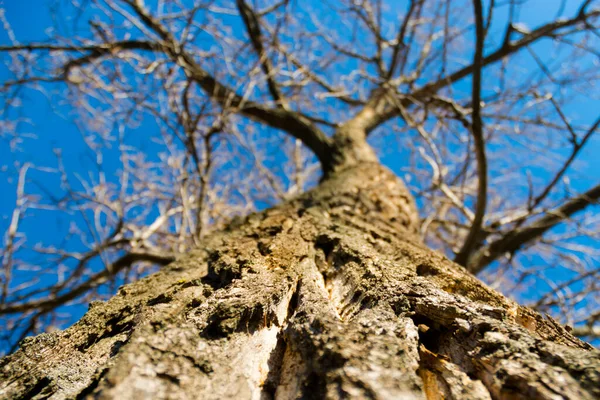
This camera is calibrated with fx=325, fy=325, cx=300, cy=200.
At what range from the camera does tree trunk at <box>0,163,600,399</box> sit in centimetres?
60

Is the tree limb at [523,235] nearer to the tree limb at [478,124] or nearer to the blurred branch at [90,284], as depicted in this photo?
the tree limb at [478,124]

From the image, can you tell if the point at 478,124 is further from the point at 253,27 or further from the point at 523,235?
the point at 253,27

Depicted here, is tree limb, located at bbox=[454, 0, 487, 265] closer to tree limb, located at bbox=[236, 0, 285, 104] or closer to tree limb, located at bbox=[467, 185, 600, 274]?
tree limb, located at bbox=[467, 185, 600, 274]

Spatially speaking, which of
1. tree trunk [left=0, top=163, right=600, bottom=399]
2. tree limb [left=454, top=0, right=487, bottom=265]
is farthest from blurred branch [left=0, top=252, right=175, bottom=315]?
tree limb [left=454, top=0, right=487, bottom=265]

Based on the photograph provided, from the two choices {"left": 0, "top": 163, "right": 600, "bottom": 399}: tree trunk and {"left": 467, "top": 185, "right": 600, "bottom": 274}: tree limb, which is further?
{"left": 467, "top": 185, "right": 600, "bottom": 274}: tree limb

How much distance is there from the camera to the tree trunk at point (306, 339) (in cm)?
60

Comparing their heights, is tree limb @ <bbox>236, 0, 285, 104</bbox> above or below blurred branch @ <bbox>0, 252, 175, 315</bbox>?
above

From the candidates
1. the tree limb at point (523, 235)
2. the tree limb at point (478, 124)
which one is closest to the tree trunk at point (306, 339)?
the tree limb at point (478, 124)

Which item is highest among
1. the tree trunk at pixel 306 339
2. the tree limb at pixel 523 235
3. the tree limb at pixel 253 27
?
the tree limb at pixel 253 27

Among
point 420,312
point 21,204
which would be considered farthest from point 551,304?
point 21,204

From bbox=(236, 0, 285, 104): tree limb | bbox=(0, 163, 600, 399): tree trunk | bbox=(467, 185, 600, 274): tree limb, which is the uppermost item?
bbox=(236, 0, 285, 104): tree limb

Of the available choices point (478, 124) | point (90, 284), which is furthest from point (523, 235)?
point (90, 284)

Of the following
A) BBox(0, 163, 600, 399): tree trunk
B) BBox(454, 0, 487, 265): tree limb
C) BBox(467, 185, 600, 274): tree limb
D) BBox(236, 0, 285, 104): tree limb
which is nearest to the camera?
BBox(0, 163, 600, 399): tree trunk

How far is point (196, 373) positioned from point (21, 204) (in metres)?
3.88
